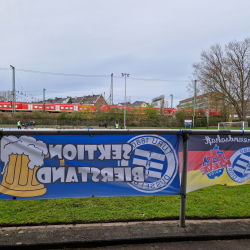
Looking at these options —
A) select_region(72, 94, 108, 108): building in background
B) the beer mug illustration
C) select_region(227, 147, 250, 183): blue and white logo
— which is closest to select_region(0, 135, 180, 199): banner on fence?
the beer mug illustration

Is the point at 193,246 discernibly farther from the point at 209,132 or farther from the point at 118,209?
the point at 209,132

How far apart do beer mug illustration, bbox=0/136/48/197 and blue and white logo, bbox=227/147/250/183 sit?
122 inches

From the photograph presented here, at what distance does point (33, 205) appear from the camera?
399 cm

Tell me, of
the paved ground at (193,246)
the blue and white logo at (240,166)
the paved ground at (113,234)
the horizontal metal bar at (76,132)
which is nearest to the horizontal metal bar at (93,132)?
the horizontal metal bar at (76,132)

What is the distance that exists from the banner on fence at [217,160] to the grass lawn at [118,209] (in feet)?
2.22

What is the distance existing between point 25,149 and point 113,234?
1.80 meters

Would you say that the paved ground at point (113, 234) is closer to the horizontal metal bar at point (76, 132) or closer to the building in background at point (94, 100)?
the horizontal metal bar at point (76, 132)

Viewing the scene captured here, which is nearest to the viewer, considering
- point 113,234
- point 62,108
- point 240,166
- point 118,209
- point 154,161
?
point 113,234

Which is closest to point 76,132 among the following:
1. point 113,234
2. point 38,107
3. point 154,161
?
point 154,161

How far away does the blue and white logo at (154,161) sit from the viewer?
3172 millimetres

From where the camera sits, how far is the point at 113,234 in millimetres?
2904

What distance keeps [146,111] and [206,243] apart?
55038 millimetres

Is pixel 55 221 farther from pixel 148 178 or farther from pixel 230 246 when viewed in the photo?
pixel 230 246

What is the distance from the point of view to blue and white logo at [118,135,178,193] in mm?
3172
